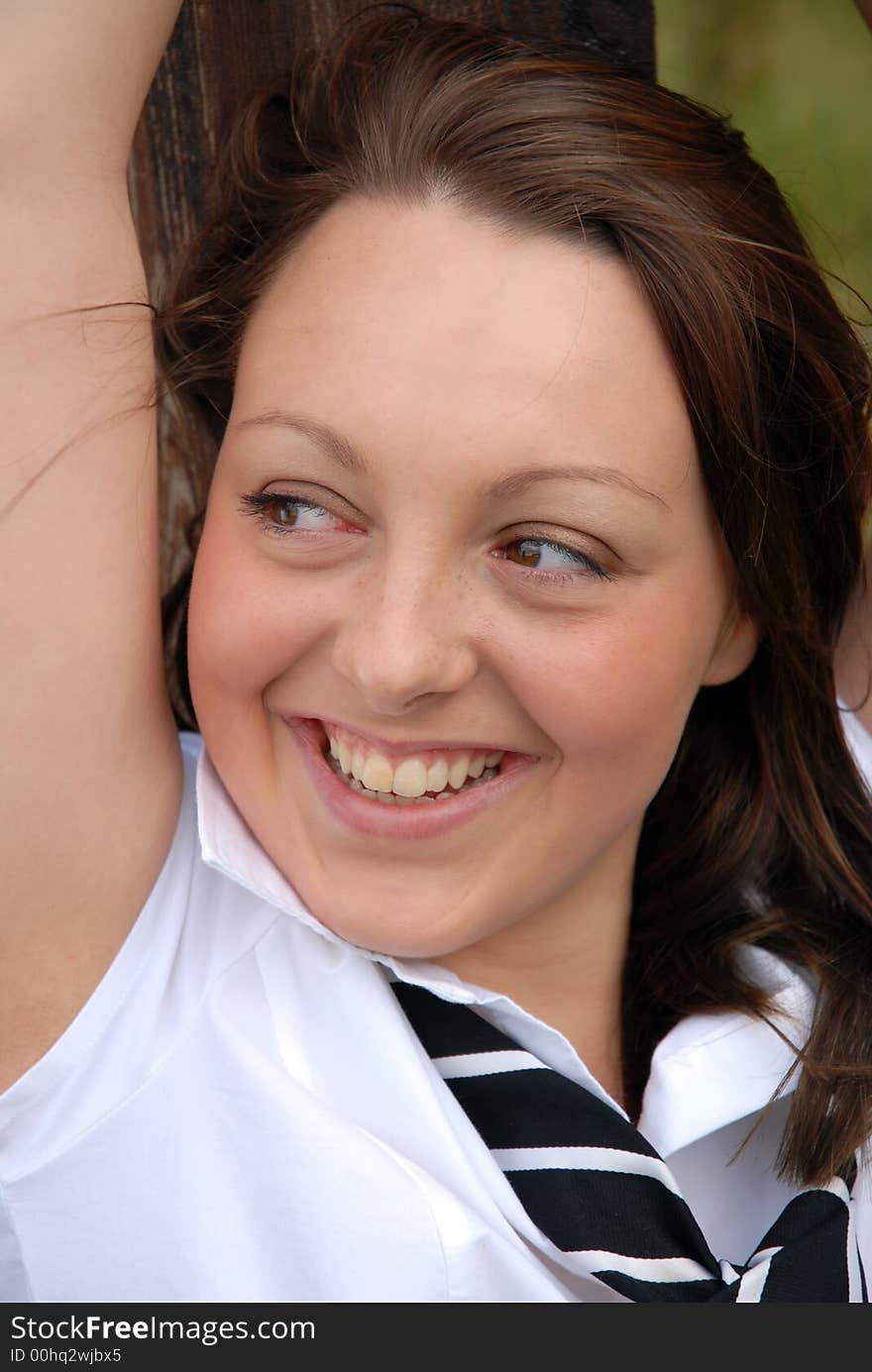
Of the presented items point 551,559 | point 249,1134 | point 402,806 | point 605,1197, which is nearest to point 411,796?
point 402,806

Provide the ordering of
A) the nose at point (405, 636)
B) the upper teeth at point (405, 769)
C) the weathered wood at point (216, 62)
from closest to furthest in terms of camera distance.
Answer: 1. the nose at point (405, 636)
2. the upper teeth at point (405, 769)
3. the weathered wood at point (216, 62)

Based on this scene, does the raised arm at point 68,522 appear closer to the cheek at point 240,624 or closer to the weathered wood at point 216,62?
the cheek at point 240,624

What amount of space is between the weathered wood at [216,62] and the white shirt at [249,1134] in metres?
0.86

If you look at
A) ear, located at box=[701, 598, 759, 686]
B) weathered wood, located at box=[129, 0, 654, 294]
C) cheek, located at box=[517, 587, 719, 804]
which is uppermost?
weathered wood, located at box=[129, 0, 654, 294]

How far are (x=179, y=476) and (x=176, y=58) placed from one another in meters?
0.66

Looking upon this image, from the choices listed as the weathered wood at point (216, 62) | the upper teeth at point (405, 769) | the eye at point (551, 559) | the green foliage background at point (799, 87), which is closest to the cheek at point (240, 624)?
the upper teeth at point (405, 769)

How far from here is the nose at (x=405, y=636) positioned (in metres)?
1.66

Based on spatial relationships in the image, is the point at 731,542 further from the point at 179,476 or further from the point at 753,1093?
the point at 179,476

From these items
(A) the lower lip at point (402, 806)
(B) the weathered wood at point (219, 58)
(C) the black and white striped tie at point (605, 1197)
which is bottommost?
(C) the black and white striped tie at point (605, 1197)

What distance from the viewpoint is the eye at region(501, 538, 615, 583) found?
5.76ft

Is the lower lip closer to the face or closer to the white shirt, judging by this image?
the face

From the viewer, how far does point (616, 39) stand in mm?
2389

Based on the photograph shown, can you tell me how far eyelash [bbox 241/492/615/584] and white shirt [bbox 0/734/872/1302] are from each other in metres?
0.34

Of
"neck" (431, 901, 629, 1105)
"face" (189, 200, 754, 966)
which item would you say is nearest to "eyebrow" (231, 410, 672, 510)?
"face" (189, 200, 754, 966)
